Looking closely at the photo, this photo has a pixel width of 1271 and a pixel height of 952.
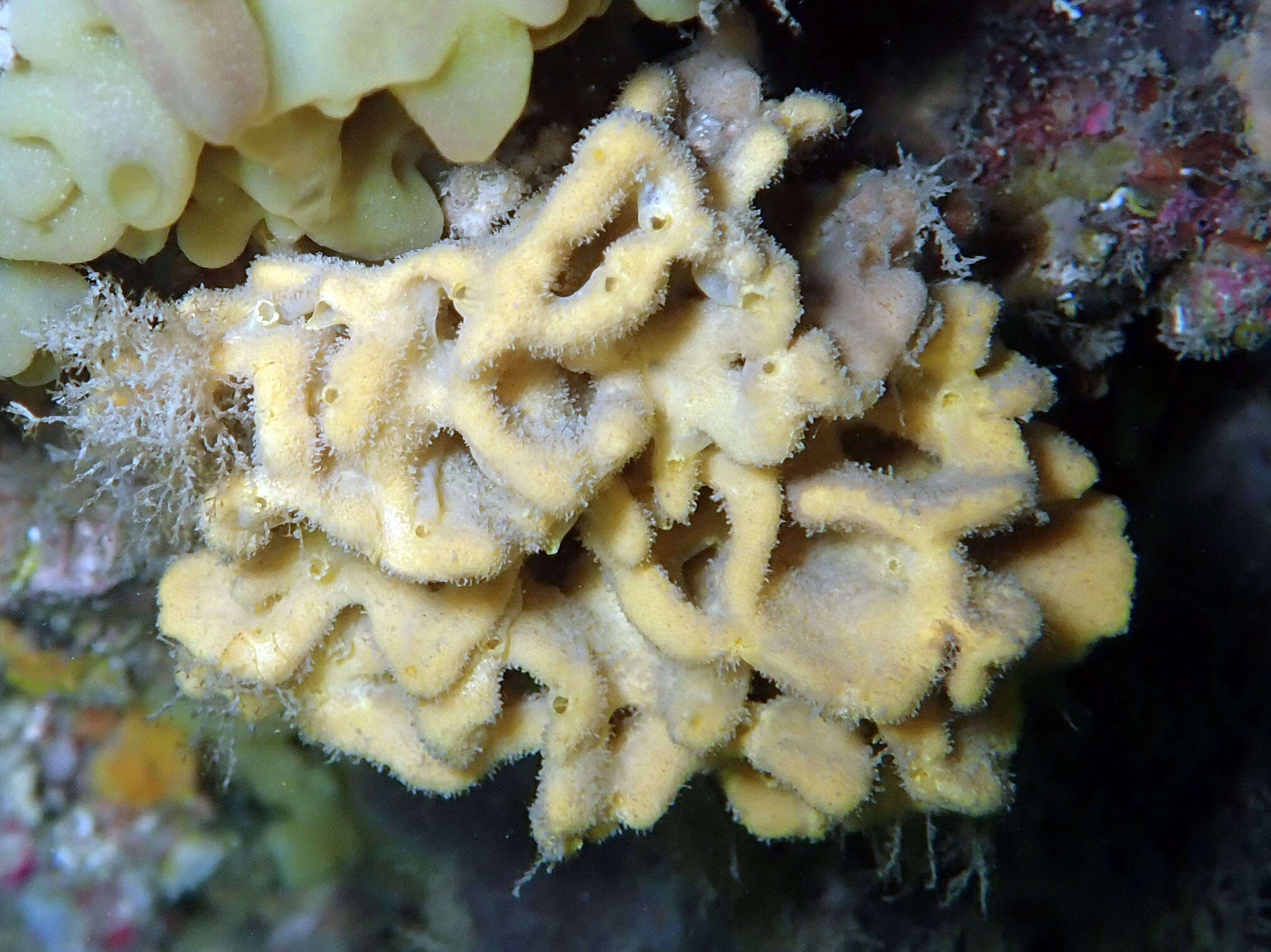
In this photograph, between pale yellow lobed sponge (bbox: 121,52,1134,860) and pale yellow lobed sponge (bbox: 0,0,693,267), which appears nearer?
pale yellow lobed sponge (bbox: 0,0,693,267)

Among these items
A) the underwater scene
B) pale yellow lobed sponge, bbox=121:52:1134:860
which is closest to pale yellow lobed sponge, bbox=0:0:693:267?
the underwater scene

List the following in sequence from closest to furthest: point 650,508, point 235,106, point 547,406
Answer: point 235,106 → point 547,406 → point 650,508

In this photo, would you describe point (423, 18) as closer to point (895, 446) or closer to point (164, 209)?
point (164, 209)

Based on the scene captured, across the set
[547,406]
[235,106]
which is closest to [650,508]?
[547,406]

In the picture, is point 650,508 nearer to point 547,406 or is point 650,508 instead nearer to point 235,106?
point 547,406

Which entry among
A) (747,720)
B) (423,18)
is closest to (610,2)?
(423,18)

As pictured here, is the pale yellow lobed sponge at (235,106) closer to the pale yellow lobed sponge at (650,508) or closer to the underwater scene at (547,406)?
the underwater scene at (547,406)

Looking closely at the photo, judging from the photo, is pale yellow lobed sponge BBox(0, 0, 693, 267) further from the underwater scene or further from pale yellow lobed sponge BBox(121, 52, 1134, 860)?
pale yellow lobed sponge BBox(121, 52, 1134, 860)
